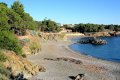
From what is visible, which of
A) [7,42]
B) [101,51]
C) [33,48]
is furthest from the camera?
[101,51]

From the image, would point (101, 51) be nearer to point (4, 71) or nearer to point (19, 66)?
point (19, 66)

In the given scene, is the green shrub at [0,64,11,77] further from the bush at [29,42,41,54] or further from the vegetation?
the vegetation

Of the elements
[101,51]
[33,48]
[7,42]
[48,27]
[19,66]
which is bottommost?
[101,51]

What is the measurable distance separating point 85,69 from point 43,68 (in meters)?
7.99

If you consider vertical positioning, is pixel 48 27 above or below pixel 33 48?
above

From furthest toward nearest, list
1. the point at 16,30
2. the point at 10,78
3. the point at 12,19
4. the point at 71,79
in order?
1. the point at 16,30
2. the point at 12,19
3. the point at 71,79
4. the point at 10,78

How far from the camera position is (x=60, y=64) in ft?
187

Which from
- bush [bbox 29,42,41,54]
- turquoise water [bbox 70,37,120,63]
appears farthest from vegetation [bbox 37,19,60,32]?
bush [bbox 29,42,41,54]

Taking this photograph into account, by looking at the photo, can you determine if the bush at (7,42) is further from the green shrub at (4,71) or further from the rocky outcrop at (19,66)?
the green shrub at (4,71)

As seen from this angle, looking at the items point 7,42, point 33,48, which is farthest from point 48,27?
point 7,42

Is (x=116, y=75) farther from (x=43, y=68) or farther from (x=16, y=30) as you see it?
(x=16, y=30)

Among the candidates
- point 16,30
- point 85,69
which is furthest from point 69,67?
point 16,30

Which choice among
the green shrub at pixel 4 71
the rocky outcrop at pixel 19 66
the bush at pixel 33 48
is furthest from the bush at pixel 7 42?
the bush at pixel 33 48

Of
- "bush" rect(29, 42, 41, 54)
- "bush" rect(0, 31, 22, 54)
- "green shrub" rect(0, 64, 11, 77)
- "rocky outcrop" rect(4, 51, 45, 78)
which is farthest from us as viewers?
"bush" rect(29, 42, 41, 54)
